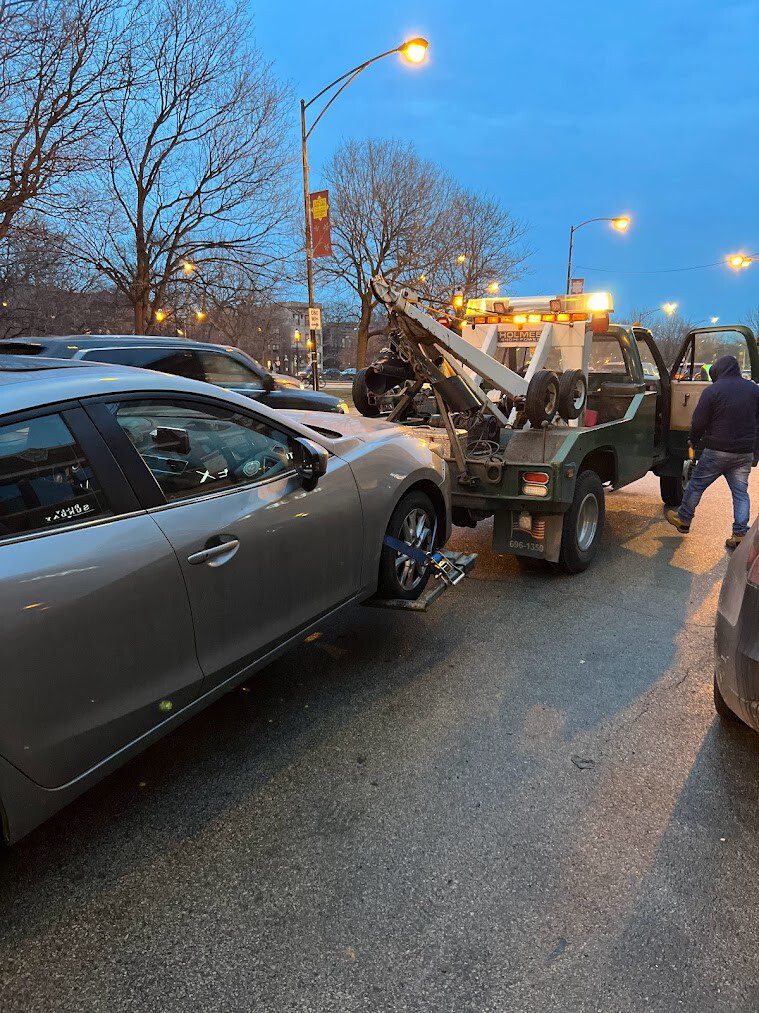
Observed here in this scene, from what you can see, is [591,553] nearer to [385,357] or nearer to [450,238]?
[385,357]

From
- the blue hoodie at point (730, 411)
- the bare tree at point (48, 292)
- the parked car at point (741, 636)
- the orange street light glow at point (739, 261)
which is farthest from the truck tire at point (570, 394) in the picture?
the orange street light glow at point (739, 261)

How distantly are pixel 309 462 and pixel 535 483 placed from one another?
242 centimetres

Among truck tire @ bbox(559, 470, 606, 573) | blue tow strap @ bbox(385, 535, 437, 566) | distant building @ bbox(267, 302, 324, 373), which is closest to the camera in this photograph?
blue tow strap @ bbox(385, 535, 437, 566)

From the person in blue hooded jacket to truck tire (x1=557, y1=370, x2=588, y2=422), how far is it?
4.38ft

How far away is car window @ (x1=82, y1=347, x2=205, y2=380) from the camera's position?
7168 millimetres

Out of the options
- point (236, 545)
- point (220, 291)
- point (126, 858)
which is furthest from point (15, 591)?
point (220, 291)

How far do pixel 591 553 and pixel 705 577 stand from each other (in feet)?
3.02

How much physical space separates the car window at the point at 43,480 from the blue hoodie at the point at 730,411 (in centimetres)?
555

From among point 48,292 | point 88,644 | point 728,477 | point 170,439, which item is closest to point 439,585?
point 170,439

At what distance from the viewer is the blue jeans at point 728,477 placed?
20.0 ft

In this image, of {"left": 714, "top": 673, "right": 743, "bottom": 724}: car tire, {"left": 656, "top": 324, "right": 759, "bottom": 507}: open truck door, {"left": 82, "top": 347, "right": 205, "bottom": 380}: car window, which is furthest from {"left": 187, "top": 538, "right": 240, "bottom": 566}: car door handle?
{"left": 656, "top": 324, "right": 759, "bottom": 507}: open truck door

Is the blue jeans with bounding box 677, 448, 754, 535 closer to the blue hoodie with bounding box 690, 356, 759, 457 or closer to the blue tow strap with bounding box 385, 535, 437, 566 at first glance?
the blue hoodie with bounding box 690, 356, 759, 457

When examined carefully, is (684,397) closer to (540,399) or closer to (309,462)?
(540,399)

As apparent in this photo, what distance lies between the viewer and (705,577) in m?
5.48
